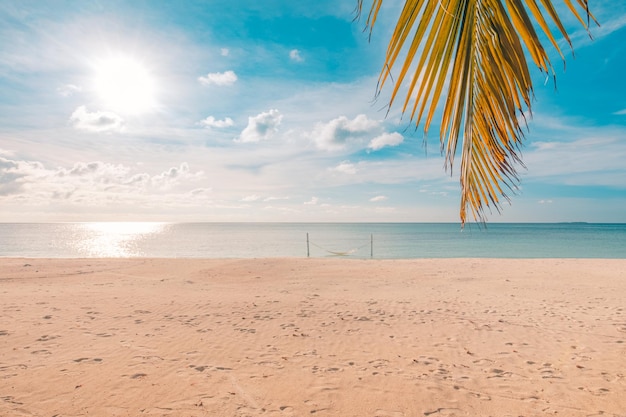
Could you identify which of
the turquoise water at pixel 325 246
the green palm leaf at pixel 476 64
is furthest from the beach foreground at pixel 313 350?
the green palm leaf at pixel 476 64

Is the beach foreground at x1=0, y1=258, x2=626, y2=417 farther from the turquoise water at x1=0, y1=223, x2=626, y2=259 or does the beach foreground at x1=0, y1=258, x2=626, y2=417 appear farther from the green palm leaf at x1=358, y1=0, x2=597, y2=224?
the green palm leaf at x1=358, y1=0, x2=597, y2=224

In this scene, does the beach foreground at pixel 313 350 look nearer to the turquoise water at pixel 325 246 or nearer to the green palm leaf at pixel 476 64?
the turquoise water at pixel 325 246

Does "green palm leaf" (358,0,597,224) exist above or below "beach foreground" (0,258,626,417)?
above

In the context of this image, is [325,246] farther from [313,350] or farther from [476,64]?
[476,64]

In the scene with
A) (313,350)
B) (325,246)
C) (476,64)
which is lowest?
(325,246)

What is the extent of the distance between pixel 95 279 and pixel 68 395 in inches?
459

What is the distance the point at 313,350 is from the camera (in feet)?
21.8

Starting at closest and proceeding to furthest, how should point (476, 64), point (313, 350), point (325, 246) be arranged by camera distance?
point (476, 64), point (313, 350), point (325, 246)

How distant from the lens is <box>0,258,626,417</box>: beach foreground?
15.4ft

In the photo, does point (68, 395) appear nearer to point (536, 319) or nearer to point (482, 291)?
point (536, 319)

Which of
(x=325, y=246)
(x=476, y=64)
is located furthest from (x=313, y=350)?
(x=325, y=246)

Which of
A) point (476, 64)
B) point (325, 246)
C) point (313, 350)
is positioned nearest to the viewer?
point (476, 64)

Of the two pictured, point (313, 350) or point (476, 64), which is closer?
point (476, 64)

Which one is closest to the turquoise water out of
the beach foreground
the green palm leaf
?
the beach foreground
